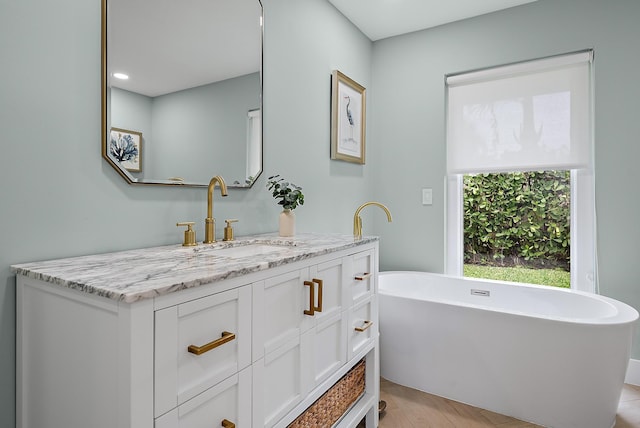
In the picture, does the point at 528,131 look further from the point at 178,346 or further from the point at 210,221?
the point at 178,346

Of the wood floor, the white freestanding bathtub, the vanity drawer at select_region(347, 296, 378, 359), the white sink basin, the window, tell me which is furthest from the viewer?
the window

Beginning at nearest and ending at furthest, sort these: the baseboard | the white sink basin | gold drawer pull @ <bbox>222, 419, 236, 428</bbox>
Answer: gold drawer pull @ <bbox>222, 419, 236, 428</bbox> → the white sink basin → the baseboard

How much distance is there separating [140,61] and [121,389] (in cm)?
111

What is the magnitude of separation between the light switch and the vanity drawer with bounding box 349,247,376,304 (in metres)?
1.34

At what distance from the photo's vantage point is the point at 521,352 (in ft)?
6.23

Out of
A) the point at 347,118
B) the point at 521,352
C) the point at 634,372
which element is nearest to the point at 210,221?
the point at 347,118

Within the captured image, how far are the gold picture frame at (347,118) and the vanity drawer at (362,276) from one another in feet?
3.30

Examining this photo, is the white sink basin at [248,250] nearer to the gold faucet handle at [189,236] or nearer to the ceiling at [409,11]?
the gold faucet handle at [189,236]

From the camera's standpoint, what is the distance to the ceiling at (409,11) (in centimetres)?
251

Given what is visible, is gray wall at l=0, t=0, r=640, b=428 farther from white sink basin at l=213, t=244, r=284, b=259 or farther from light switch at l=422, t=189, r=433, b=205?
white sink basin at l=213, t=244, r=284, b=259

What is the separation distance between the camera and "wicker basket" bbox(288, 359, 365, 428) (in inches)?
53.1

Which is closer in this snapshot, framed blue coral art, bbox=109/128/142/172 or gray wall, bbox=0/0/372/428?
gray wall, bbox=0/0/372/428

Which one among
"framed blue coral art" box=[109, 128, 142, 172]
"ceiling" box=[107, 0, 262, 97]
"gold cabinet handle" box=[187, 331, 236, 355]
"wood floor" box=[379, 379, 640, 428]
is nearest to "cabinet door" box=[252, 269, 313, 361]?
"gold cabinet handle" box=[187, 331, 236, 355]

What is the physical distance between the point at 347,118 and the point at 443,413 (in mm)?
1982
